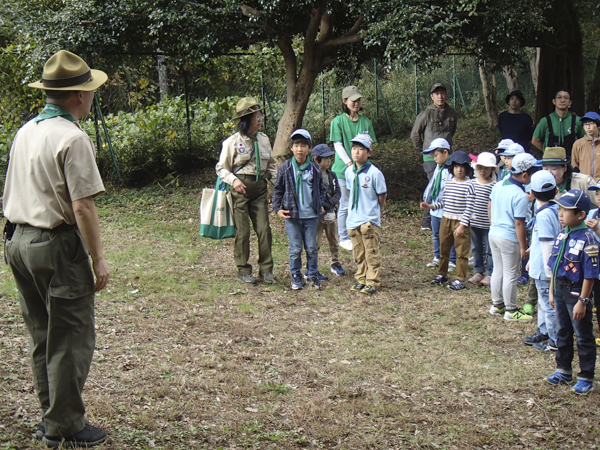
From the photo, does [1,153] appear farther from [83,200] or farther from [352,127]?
[83,200]

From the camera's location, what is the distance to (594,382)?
15.5 ft

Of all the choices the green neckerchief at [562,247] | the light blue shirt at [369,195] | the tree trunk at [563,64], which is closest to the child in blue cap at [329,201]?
the light blue shirt at [369,195]

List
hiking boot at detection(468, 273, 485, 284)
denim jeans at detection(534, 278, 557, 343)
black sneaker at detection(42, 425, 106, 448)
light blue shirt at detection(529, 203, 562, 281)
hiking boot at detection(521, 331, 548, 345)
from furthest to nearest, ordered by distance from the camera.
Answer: hiking boot at detection(468, 273, 485, 284) < hiking boot at detection(521, 331, 548, 345) < denim jeans at detection(534, 278, 557, 343) < light blue shirt at detection(529, 203, 562, 281) < black sneaker at detection(42, 425, 106, 448)

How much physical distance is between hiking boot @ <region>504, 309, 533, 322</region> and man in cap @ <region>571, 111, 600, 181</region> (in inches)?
85.8

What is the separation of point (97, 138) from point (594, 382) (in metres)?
10.6

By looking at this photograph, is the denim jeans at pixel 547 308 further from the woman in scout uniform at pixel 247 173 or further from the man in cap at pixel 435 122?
the man in cap at pixel 435 122

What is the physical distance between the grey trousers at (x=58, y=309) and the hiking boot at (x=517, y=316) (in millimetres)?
4165

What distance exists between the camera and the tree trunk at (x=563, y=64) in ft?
38.2

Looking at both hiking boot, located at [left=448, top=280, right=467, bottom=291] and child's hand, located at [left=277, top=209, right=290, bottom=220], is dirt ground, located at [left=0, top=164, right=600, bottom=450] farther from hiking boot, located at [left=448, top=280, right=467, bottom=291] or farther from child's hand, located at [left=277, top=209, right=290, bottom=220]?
child's hand, located at [left=277, top=209, right=290, bottom=220]

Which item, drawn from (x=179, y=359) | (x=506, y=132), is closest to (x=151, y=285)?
(x=179, y=359)

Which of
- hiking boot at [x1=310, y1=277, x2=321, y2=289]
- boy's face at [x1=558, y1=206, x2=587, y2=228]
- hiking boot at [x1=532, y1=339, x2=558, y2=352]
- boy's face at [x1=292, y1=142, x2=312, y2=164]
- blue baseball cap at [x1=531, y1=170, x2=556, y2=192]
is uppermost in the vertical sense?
boy's face at [x1=292, y1=142, x2=312, y2=164]

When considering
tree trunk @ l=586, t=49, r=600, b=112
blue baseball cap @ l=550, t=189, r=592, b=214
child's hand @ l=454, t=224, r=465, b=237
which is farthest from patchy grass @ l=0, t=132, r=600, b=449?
tree trunk @ l=586, t=49, r=600, b=112

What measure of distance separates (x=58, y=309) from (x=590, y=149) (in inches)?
248

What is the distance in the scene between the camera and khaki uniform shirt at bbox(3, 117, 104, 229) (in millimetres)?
3330
